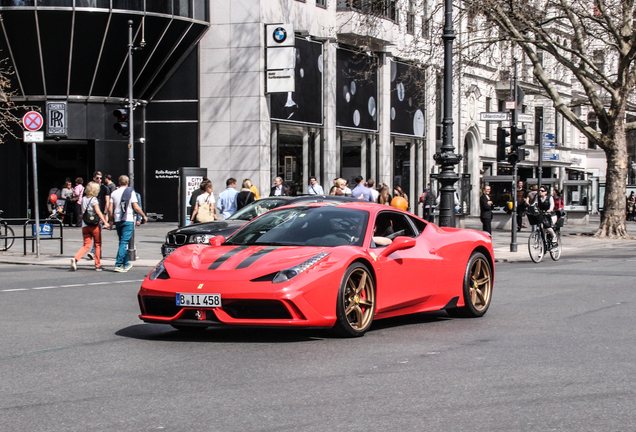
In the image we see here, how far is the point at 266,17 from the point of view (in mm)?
31891

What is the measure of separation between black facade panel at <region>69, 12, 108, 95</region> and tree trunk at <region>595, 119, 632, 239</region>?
17366 millimetres

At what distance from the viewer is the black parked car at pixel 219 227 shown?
1478 centimetres

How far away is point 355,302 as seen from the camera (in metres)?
8.20

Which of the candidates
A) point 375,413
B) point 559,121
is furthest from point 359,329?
point 559,121

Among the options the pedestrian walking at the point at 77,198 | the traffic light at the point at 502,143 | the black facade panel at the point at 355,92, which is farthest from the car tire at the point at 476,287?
the black facade panel at the point at 355,92

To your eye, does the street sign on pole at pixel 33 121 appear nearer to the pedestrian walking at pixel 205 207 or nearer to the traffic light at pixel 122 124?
the traffic light at pixel 122 124

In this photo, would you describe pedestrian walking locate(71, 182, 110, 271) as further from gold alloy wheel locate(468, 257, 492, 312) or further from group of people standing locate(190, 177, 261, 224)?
gold alloy wheel locate(468, 257, 492, 312)

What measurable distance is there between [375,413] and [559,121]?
5944 cm

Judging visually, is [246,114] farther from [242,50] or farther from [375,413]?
[375,413]

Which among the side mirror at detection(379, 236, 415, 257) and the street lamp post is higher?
the street lamp post

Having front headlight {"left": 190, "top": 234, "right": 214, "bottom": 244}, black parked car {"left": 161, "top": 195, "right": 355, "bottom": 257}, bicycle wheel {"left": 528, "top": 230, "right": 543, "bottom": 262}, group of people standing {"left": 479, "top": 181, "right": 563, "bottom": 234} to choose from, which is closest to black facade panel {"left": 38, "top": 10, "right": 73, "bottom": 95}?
group of people standing {"left": 479, "top": 181, "right": 563, "bottom": 234}

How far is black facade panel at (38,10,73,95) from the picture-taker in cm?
2980

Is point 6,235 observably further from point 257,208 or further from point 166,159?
point 166,159

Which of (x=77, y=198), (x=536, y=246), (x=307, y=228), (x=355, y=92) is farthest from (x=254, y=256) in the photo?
(x=355, y=92)
